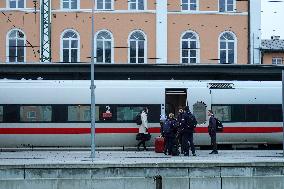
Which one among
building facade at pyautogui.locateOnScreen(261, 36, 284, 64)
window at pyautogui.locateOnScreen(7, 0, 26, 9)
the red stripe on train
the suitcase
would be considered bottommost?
the suitcase

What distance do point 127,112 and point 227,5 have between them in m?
12.6

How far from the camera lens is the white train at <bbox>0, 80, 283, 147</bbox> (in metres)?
26.8

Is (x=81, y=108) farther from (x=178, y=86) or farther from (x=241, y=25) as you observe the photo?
(x=241, y=25)

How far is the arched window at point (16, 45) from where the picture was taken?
35875 millimetres

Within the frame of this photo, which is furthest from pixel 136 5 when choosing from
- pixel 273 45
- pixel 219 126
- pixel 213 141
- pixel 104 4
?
pixel 273 45

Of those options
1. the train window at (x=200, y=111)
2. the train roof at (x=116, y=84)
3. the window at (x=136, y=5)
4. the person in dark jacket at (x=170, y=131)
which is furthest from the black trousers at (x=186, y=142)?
the window at (x=136, y=5)

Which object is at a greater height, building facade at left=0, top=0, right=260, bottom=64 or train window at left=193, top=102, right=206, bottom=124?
building facade at left=0, top=0, right=260, bottom=64

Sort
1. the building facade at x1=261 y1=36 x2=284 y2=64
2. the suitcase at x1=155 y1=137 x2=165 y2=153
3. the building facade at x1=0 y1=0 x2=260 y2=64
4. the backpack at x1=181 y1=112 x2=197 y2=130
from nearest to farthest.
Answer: the backpack at x1=181 y1=112 x2=197 y2=130 → the suitcase at x1=155 y1=137 x2=165 y2=153 → the building facade at x1=0 y1=0 x2=260 y2=64 → the building facade at x1=261 y1=36 x2=284 y2=64

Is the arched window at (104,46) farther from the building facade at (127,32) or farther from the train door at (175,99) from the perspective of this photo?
the train door at (175,99)

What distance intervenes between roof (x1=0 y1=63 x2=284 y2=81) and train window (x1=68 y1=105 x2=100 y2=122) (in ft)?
8.43

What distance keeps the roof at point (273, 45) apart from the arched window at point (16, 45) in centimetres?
3185

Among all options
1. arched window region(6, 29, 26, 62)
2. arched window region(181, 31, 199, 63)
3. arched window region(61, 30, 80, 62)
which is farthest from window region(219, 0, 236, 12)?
arched window region(6, 29, 26, 62)

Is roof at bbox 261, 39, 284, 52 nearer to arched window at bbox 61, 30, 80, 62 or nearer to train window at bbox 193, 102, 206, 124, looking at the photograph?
arched window at bbox 61, 30, 80, 62

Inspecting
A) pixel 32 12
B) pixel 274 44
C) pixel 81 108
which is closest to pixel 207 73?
pixel 81 108
